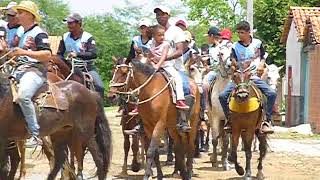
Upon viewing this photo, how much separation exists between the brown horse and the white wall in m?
15.9

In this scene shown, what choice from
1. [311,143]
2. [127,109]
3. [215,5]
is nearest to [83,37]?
[127,109]

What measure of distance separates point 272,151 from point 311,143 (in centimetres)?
315

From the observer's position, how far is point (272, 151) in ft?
55.2

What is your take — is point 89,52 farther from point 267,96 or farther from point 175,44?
point 267,96

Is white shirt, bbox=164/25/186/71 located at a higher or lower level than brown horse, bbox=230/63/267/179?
higher

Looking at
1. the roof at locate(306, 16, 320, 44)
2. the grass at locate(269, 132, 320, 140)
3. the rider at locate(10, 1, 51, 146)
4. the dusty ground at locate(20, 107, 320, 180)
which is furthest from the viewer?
the roof at locate(306, 16, 320, 44)

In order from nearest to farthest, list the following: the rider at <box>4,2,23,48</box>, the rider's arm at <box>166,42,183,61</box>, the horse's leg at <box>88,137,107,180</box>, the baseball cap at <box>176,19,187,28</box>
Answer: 1. the rider at <box>4,2,23,48</box>
2. the horse's leg at <box>88,137,107,180</box>
3. the rider's arm at <box>166,42,183,61</box>
4. the baseball cap at <box>176,19,187,28</box>

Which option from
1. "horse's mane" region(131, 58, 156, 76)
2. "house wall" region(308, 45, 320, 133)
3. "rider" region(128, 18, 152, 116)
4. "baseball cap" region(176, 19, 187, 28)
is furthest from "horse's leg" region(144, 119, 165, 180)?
"house wall" region(308, 45, 320, 133)

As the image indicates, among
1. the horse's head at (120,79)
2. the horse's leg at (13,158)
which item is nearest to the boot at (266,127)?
the horse's head at (120,79)

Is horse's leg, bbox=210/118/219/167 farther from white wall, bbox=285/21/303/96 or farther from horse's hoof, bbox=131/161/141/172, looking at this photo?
white wall, bbox=285/21/303/96

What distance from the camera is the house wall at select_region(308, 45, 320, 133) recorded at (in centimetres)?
2394

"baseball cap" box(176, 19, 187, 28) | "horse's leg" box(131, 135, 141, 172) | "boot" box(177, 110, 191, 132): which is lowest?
"horse's leg" box(131, 135, 141, 172)

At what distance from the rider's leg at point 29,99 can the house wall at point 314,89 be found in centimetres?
1631

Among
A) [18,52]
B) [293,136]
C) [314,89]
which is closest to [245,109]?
[18,52]
